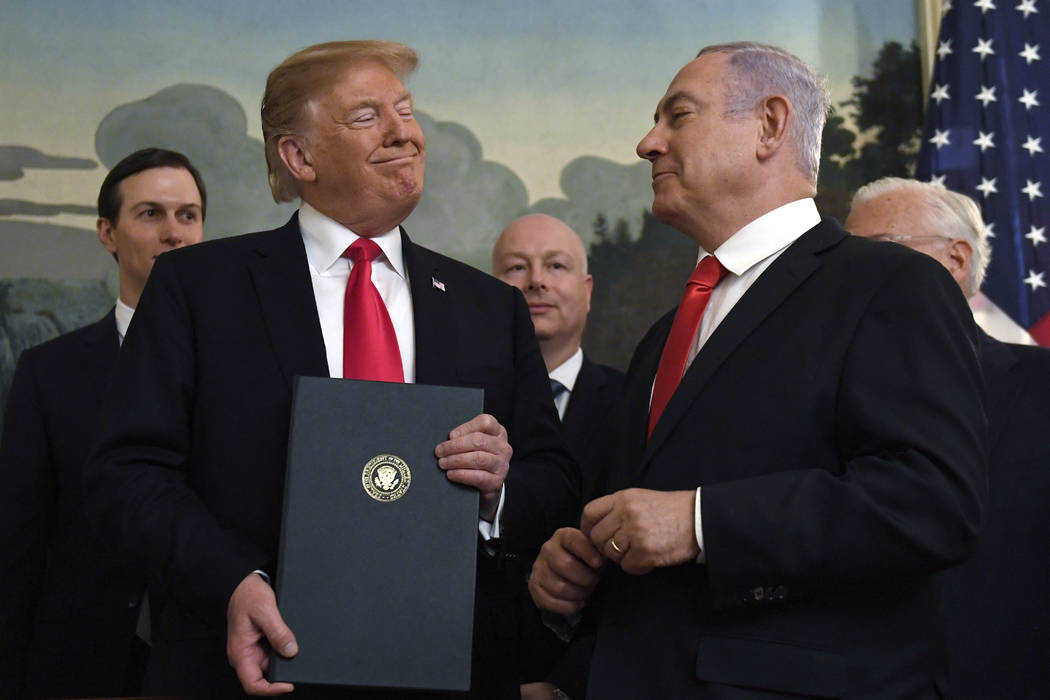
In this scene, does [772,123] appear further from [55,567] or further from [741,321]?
[55,567]

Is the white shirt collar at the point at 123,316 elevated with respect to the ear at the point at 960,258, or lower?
lower

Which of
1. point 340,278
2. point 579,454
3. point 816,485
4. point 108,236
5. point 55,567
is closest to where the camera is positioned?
point 816,485

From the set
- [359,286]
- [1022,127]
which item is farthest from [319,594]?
[1022,127]

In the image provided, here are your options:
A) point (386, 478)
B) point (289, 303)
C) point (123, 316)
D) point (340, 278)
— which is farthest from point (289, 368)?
point (123, 316)

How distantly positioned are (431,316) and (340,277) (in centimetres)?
24

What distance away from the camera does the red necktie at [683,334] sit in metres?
2.52

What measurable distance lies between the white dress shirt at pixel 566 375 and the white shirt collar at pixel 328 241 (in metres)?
2.02

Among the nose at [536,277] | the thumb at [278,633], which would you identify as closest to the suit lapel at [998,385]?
the thumb at [278,633]

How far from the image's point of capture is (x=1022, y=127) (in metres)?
6.18

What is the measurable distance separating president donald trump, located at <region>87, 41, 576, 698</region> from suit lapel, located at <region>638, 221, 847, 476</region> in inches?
13.0

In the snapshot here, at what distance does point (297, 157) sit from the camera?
291cm

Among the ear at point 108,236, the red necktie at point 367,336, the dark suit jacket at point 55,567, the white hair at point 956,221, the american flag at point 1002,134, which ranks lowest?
the dark suit jacket at point 55,567

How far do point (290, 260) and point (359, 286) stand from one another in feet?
0.59

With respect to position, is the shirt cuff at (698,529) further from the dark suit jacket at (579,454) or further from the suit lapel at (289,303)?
the suit lapel at (289,303)
